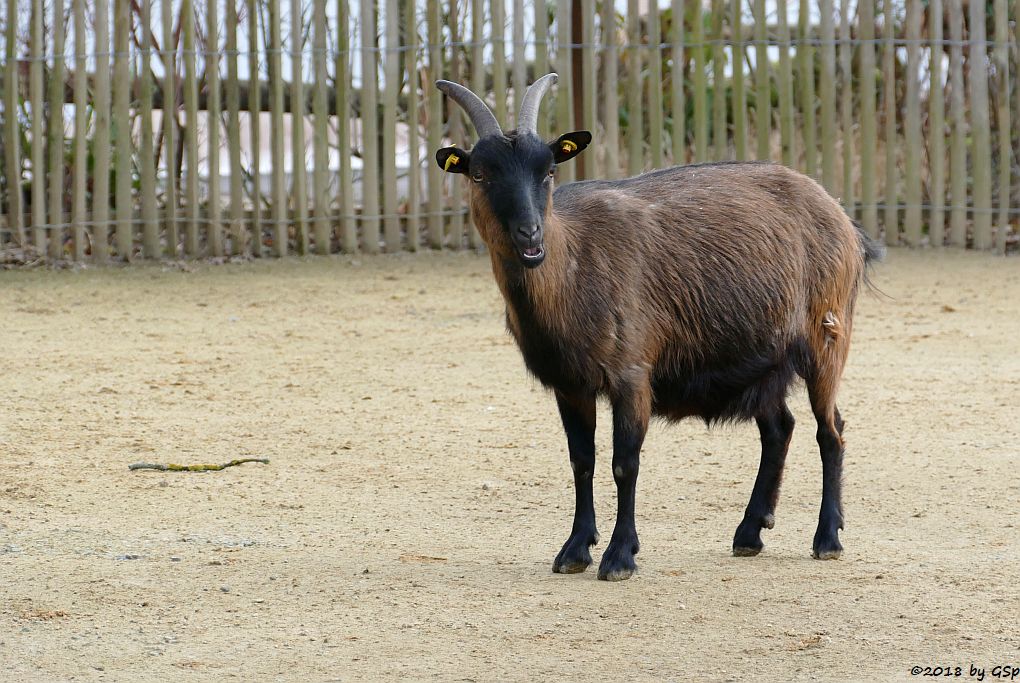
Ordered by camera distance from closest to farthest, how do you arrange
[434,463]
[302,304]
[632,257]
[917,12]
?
[632,257], [434,463], [302,304], [917,12]

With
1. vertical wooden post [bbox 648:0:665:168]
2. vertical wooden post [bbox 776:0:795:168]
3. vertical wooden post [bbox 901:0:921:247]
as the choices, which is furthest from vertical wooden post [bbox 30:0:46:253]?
vertical wooden post [bbox 901:0:921:247]

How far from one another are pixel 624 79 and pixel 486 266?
2.19 metres

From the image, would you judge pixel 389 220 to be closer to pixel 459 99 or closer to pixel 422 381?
pixel 422 381

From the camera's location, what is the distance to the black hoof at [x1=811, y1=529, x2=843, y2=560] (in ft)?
17.5

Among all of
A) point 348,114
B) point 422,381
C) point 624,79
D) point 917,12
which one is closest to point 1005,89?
point 917,12

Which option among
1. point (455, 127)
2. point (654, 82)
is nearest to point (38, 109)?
point (455, 127)

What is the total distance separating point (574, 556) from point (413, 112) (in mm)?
7115

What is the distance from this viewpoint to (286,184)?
39.4 ft

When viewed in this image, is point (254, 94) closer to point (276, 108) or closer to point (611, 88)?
point (276, 108)

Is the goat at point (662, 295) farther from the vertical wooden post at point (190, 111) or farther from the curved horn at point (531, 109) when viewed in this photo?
the vertical wooden post at point (190, 111)

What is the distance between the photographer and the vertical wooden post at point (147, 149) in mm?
11367

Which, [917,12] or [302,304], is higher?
[917,12]

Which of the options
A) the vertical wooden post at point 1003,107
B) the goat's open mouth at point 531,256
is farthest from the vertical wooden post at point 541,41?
the goat's open mouth at point 531,256

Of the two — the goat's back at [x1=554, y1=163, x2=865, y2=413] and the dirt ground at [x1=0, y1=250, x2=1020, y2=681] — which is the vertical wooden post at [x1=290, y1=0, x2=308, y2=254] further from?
the goat's back at [x1=554, y1=163, x2=865, y2=413]
